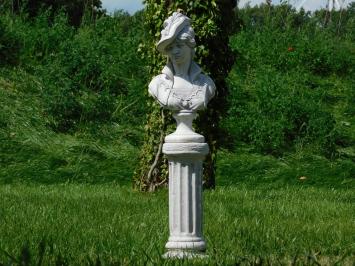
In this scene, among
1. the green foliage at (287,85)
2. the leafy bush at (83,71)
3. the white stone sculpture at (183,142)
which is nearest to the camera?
the white stone sculpture at (183,142)

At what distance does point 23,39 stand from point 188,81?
9.09 m

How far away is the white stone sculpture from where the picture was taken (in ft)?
12.5

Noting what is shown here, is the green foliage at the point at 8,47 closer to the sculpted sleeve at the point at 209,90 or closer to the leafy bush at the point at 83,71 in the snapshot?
the leafy bush at the point at 83,71

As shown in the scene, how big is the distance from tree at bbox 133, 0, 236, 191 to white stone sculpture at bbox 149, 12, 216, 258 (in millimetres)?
3610

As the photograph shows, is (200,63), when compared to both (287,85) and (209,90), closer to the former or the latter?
(209,90)

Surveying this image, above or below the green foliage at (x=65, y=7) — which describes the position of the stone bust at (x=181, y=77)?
below

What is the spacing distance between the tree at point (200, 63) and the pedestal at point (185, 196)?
3691 mm

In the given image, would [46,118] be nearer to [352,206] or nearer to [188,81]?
[352,206]

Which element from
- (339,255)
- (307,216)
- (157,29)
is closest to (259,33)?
(157,29)

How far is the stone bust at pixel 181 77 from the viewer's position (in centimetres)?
389

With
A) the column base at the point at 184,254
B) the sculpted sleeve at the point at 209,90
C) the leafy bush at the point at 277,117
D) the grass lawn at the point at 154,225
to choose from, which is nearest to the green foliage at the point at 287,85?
the leafy bush at the point at 277,117

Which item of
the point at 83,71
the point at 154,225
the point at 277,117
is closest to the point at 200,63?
the point at 154,225

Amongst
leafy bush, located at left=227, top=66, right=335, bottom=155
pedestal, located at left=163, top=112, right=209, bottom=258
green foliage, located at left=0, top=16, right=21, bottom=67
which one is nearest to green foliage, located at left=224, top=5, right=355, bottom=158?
leafy bush, located at left=227, top=66, right=335, bottom=155

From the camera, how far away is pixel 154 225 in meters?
5.23
